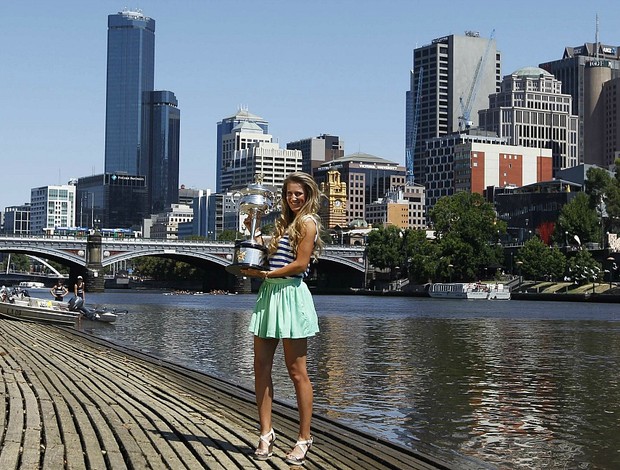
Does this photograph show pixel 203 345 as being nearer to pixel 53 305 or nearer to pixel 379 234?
pixel 53 305

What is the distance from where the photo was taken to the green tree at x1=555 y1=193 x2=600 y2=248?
507 ft

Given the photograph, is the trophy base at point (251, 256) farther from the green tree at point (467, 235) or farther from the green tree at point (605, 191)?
the green tree at point (467, 235)

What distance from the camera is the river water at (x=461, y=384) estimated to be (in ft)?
56.4

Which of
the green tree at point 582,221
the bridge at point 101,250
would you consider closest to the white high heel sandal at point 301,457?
the bridge at point 101,250

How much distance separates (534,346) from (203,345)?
44.0ft

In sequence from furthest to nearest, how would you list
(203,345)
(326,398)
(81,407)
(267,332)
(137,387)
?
(203,345), (326,398), (137,387), (81,407), (267,332)

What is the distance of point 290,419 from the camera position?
16156mm

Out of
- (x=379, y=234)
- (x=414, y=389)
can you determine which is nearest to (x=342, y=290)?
(x=379, y=234)

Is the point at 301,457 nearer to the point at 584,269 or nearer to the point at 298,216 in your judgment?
the point at 298,216

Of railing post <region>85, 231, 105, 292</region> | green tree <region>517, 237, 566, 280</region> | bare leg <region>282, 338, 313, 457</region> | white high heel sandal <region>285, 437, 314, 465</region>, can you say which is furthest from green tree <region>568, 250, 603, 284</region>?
white high heel sandal <region>285, 437, 314, 465</region>

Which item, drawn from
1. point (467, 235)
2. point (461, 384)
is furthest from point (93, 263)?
point (461, 384)

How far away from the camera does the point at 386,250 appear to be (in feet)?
597

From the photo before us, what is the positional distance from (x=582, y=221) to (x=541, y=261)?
1043 cm

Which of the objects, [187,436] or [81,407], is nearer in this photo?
[187,436]
